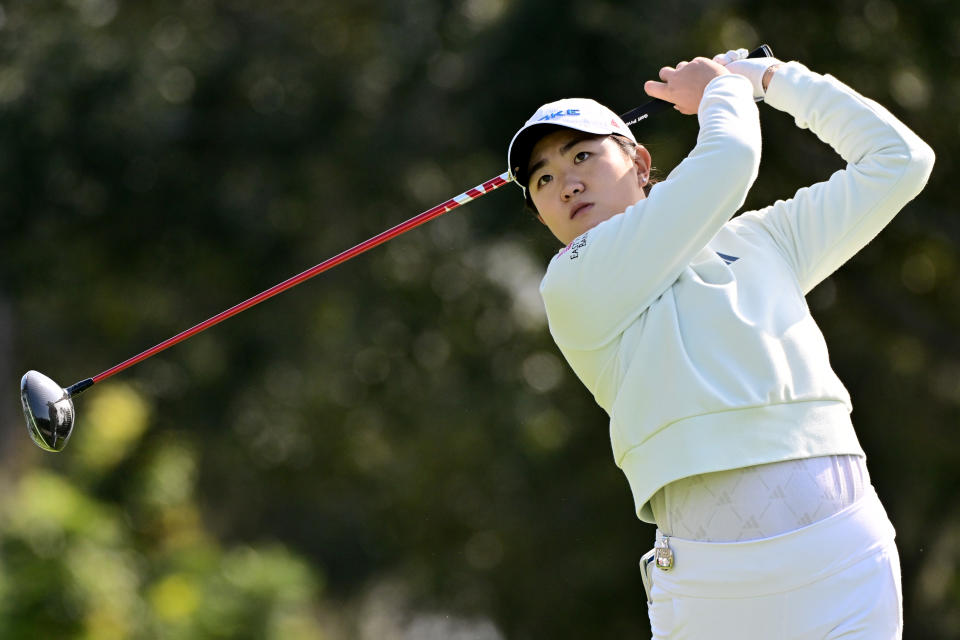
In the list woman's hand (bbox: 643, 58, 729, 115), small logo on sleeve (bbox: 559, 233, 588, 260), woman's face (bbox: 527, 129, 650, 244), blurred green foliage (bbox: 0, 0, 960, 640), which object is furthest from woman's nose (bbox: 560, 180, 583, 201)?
blurred green foliage (bbox: 0, 0, 960, 640)

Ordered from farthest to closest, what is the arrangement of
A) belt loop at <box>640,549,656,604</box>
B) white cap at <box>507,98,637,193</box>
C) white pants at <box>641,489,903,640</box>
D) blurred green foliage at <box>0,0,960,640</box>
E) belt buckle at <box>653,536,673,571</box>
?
blurred green foliage at <box>0,0,960,640</box>, white cap at <box>507,98,637,193</box>, belt loop at <box>640,549,656,604</box>, belt buckle at <box>653,536,673,571</box>, white pants at <box>641,489,903,640</box>

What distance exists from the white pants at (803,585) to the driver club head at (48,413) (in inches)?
63.3

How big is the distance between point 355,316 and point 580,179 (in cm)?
955

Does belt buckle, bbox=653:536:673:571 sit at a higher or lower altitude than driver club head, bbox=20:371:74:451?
lower

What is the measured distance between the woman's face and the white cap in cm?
2

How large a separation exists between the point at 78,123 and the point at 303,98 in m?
1.74

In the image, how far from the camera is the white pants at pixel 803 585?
79.4 inches

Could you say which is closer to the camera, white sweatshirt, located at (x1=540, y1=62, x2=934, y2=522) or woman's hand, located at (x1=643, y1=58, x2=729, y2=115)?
white sweatshirt, located at (x1=540, y1=62, x2=934, y2=522)

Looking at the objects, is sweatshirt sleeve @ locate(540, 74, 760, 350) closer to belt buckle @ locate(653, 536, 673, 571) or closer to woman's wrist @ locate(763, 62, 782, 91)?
woman's wrist @ locate(763, 62, 782, 91)

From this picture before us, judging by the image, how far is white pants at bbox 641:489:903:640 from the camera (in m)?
2.02

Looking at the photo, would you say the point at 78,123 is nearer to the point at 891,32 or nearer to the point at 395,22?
the point at 395,22

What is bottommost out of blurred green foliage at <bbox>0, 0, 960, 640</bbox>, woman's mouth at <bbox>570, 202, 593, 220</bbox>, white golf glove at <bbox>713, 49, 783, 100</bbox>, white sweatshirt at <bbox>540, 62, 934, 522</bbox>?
white sweatshirt at <bbox>540, 62, 934, 522</bbox>

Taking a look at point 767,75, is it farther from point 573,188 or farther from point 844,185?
point 573,188

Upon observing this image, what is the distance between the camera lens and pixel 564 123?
236cm
